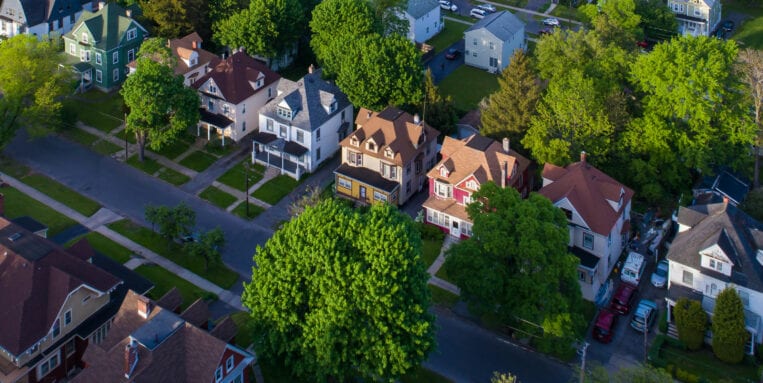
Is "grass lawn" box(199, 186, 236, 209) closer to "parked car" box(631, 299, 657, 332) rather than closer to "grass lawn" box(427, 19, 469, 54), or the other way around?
"parked car" box(631, 299, 657, 332)

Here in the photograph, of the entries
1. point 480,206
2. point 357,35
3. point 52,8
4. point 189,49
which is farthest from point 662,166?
point 52,8

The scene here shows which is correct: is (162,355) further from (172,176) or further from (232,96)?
(232,96)

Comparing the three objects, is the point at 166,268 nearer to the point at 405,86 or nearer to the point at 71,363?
the point at 71,363

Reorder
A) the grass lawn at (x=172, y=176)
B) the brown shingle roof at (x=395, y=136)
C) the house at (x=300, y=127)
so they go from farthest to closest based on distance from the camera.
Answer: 1. the house at (x=300, y=127)
2. the grass lawn at (x=172, y=176)
3. the brown shingle roof at (x=395, y=136)

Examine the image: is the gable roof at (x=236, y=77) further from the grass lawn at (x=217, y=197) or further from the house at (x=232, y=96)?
the grass lawn at (x=217, y=197)

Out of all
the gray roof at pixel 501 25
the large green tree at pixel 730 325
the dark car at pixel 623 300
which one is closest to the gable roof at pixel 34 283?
the dark car at pixel 623 300

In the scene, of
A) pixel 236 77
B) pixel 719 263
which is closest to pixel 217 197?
pixel 236 77

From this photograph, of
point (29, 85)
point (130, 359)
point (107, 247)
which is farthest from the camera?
point (29, 85)

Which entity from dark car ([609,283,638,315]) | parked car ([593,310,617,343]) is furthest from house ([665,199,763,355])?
parked car ([593,310,617,343])
